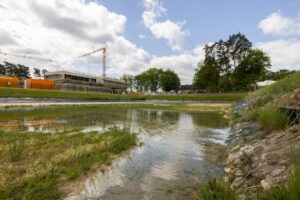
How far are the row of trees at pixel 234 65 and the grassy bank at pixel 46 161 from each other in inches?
2655

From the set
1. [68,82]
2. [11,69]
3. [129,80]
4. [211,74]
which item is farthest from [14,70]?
[211,74]

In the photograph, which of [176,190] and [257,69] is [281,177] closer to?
[176,190]

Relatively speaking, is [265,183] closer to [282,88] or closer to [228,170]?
[228,170]

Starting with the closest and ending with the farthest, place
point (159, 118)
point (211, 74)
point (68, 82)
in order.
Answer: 1. point (159, 118)
2. point (211, 74)
3. point (68, 82)

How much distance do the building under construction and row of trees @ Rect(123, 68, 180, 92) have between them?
47.9 ft

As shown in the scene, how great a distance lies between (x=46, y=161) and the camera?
291 inches

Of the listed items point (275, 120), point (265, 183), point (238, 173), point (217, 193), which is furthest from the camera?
point (275, 120)

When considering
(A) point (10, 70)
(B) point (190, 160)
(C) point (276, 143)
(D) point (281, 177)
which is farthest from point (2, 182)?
(A) point (10, 70)

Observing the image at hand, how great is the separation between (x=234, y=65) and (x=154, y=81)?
55.3m

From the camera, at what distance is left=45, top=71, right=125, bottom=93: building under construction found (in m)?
86.3

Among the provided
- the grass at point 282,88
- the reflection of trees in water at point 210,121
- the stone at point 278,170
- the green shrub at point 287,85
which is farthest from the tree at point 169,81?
the stone at point 278,170

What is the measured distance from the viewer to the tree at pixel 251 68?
A: 6956 centimetres

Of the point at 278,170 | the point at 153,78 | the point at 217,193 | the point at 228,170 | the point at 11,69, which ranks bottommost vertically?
the point at 228,170

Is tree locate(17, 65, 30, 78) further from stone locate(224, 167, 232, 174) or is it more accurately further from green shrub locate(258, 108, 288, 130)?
stone locate(224, 167, 232, 174)
